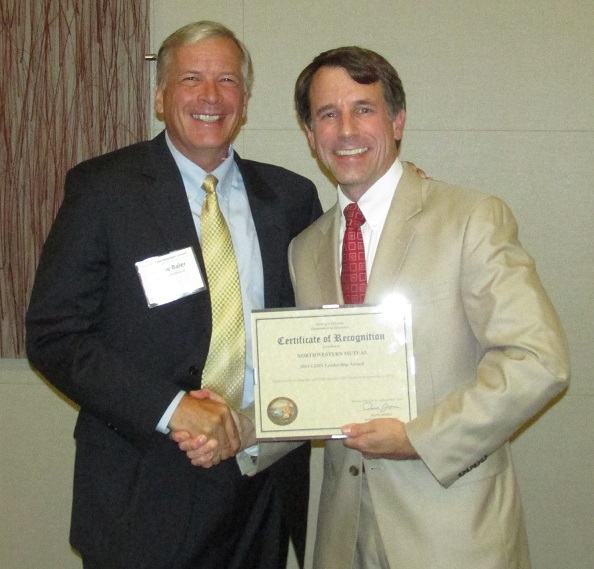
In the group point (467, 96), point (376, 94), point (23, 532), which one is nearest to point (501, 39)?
point (467, 96)

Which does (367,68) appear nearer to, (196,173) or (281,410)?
(196,173)

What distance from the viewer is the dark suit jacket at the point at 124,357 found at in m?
1.97

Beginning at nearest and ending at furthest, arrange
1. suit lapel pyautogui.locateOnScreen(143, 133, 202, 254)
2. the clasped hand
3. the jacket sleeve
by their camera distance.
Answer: the jacket sleeve, the clasped hand, suit lapel pyautogui.locateOnScreen(143, 133, 202, 254)

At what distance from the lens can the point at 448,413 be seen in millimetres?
1710

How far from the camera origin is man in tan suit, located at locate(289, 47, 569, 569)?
1700 millimetres

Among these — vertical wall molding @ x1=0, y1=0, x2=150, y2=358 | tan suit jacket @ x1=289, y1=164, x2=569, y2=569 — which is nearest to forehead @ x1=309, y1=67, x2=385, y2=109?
tan suit jacket @ x1=289, y1=164, x2=569, y2=569

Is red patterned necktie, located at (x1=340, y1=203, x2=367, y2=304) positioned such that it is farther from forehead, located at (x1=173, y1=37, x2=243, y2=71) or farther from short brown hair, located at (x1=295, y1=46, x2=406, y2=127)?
forehead, located at (x1=173, y1=37, x2=243, y2=71)

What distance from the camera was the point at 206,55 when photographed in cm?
223

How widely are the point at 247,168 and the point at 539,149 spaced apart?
4.28ft

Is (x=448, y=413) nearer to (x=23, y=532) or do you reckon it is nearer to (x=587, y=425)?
(x=587, y=425)

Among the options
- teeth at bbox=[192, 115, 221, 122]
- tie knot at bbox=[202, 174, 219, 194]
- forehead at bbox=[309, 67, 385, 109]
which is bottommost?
tie knot at bbox=[202, 174, 219, 194]

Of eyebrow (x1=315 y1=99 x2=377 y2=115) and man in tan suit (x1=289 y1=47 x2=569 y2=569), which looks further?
eyebrow (x1=315 y1=99 x2=377 y2=115)

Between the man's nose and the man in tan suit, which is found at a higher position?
the man's nose

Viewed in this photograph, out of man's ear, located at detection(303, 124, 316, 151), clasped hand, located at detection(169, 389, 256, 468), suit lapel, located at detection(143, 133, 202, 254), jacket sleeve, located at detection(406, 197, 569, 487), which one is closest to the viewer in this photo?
jacket sleeve, located at detection(406, 197, 569, 487)
